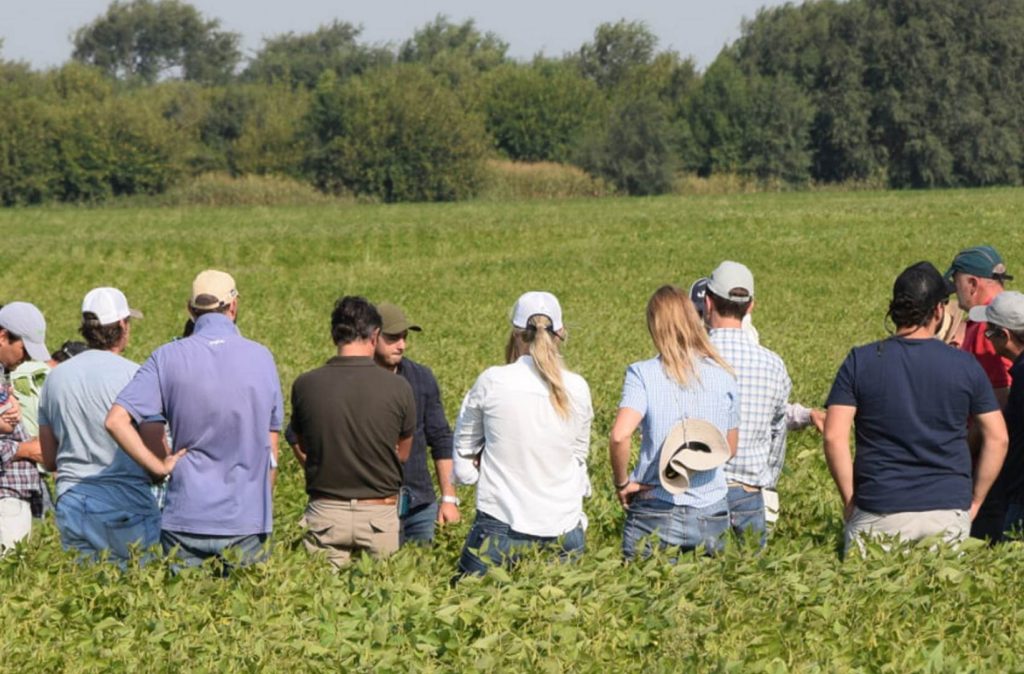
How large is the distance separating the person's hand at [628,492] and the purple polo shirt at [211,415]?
1756 millimetres

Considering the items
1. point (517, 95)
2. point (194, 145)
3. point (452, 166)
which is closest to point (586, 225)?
point (452, 166)

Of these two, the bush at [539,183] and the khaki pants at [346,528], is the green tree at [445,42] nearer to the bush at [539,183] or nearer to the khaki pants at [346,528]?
the bush at [539,183]

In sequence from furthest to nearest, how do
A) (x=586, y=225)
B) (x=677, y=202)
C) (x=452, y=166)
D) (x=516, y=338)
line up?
(x=452, y=166), (x=677, y=202), (x=586, y=225), (x=516, y=338)

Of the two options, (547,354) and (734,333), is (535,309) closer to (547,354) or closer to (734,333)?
(547,354)

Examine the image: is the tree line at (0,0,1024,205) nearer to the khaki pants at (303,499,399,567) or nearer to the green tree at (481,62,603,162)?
the green tree at (481,62,603,162)

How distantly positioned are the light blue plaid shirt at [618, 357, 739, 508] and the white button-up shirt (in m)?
0.28

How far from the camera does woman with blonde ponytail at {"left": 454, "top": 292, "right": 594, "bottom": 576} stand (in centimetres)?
740

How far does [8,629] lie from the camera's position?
23.1 feet

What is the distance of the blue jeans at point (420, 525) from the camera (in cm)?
898

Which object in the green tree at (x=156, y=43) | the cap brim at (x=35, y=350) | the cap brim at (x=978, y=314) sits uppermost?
the green tree at (x=156, y=43)

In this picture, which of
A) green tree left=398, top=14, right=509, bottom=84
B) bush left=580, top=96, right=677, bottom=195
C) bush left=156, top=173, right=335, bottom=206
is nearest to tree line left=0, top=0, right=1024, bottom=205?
bush left=580, top=96, right=677, bottom=195

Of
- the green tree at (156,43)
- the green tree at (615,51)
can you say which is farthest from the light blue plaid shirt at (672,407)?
the green tree at (156,43)

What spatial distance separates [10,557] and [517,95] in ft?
335

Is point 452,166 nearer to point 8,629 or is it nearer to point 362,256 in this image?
point 362,256
